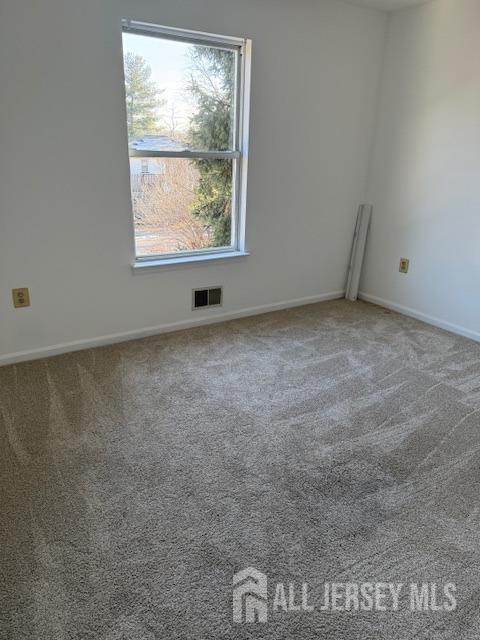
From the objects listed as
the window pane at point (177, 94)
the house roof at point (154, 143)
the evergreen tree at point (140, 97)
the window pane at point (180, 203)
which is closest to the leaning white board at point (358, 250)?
the window pane at point (180, 203)

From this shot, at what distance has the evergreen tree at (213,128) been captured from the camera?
9.18 ft

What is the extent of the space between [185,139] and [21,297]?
1424 mm

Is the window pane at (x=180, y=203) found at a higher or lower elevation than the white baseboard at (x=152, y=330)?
higher

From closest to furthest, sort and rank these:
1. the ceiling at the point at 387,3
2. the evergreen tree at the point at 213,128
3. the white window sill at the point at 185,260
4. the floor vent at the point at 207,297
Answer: the evergreen tree at the point at 213,128 < the white window sill at the point at 185,260 < the ceiling at the point at 387,3 < the floor vent at the point at 207,297

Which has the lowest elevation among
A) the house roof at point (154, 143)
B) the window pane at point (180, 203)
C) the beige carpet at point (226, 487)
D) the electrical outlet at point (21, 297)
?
the beige carpet at point (226, 487)

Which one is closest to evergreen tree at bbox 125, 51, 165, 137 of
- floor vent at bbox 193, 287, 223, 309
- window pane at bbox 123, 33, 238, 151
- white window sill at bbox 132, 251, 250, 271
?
window pane at bbox 123, 33, 238, 151

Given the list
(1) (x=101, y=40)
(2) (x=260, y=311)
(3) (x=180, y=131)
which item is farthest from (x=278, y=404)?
(1) (x=101, y=40)

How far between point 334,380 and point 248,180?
1.53 m

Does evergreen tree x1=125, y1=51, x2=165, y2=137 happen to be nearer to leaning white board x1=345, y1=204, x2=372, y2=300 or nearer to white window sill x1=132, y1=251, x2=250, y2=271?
white window sill x1=132, y1=251, x2=250, y2=271

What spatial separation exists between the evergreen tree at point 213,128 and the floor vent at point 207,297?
1.15ft

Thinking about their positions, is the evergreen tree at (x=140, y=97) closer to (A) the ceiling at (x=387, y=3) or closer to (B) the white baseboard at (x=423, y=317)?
(A) the ceiling at (x=387, y=3)

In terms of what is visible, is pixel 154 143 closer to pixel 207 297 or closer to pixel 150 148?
pixel 150 148

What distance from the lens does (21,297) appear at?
2.56m

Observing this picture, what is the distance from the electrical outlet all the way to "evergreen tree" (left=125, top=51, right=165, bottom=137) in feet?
3.72
